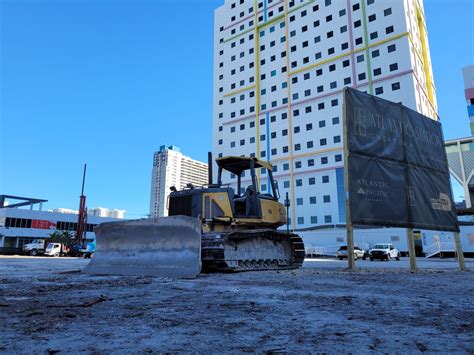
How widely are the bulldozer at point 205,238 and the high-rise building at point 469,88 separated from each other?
63.0m

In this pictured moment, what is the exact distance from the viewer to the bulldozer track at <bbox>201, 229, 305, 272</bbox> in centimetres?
997

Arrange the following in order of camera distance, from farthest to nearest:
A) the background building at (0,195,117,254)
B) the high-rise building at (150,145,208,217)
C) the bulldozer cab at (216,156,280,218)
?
the high-rise building at (150,145,208,217)
the background building at (0,195,117,254)
the bulldozer cab at (216,156,280,218)

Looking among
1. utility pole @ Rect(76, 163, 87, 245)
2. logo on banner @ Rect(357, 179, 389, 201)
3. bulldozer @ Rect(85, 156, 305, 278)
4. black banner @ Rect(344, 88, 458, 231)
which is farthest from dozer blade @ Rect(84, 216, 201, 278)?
utility pole @ Rect(76, 163, 87, 245)

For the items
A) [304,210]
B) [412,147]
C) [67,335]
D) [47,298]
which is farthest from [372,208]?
[304,210]

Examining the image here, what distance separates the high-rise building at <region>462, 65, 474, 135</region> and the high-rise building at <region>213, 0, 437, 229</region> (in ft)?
16.7

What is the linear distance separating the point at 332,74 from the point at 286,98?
8.74 m

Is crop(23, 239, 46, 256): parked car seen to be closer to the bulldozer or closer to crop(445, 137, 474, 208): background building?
the bulldozer

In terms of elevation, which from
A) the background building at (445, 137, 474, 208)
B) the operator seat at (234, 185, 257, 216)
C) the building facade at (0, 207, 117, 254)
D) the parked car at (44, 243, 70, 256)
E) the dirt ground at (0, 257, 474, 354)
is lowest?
the dirt ground at (0, 257, 474, 354)

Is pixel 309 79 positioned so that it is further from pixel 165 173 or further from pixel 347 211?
pixel 165 173

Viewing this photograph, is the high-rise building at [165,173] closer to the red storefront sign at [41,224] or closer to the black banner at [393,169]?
the red storefront sign at [41,224]

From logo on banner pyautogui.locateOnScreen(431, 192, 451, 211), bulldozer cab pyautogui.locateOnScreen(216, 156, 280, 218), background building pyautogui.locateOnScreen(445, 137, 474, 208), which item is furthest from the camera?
background building pyautogui.locateOnScreen(445, 137, 474, 208)

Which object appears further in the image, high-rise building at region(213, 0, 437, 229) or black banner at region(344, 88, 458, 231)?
high-rise building at region(213, 0, 437, 229)

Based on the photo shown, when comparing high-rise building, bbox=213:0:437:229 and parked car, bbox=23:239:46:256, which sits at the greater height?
high-rise building, bbox=213:0:437:229

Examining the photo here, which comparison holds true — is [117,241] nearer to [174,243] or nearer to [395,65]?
[174,243]
